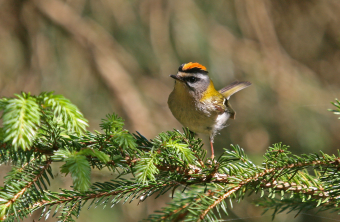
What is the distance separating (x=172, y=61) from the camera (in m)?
3.03

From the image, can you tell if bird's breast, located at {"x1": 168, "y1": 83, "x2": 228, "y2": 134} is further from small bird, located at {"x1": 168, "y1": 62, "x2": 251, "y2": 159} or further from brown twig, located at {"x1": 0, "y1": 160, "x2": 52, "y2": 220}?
brown twig, located at {"x1": 0, "y1": 160, "x2": 52, "y2": 220}

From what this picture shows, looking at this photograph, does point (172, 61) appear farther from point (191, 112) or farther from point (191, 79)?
point (191, 112)

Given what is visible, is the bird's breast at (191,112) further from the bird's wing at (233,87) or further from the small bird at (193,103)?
the bird's wing at (233,87)

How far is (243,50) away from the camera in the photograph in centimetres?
310

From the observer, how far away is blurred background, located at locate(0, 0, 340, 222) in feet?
8.39

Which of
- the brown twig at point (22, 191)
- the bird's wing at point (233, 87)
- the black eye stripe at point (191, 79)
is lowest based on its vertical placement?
the brown twig at point (22, 191)

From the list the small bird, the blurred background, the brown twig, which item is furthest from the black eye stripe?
the brown twig

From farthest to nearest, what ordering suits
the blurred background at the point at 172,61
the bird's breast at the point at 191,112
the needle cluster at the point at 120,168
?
1. the blurred background at the point at 172,61
2. the bird's breast at the point at 191,112
3. the needle cluster at the point at 120,168

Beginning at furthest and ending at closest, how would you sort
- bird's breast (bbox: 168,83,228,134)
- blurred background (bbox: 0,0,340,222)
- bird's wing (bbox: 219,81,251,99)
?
1. bird's wing (bbox: 219,81,251,99)
2. blurred background (bbox: 0,0,340,222)
3. bird's breast (bbox: 168,83,228,134)

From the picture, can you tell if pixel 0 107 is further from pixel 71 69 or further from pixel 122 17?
pixel 122 17

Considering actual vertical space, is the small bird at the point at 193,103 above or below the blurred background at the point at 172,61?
below

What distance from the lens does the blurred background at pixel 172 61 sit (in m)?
2.56

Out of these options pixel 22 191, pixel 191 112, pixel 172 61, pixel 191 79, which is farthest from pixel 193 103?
pixel 22 191

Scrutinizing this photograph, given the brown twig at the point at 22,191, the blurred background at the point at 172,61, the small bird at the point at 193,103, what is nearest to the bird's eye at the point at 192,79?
the small bird at the point at 193,103
